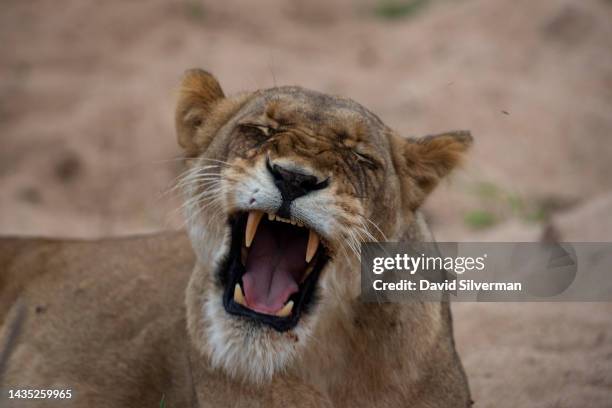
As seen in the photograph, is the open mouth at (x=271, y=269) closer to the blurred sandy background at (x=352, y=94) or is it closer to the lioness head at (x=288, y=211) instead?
the lioness head at (x=288, y=211)

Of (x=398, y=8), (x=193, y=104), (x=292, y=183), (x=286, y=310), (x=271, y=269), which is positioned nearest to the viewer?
(x=292, y=183)

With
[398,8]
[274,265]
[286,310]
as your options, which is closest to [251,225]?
[274,265]

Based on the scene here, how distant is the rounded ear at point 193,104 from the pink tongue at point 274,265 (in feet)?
1.80

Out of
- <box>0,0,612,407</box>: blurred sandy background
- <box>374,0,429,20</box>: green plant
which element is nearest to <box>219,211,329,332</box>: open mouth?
<box>0,0,612,407</box>: blurred sandy background

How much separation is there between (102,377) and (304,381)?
1.13 m

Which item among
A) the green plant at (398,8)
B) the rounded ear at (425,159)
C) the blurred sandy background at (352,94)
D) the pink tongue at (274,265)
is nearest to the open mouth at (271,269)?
the pink tongue at (274,265)

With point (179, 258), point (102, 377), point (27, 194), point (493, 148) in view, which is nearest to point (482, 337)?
point (179, 258)

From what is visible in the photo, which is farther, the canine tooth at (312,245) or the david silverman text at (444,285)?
the david silverman text at (444,285)

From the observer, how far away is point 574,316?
4.73m

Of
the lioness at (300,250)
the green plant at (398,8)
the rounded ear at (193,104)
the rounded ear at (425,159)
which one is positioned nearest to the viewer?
the lioness at (300,250)

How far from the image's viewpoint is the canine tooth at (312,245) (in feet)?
9.44

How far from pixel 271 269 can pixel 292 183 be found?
0.42 metres

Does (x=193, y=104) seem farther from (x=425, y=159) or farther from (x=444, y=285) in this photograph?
(x=444, y=285)

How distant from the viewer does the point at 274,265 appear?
300cm
